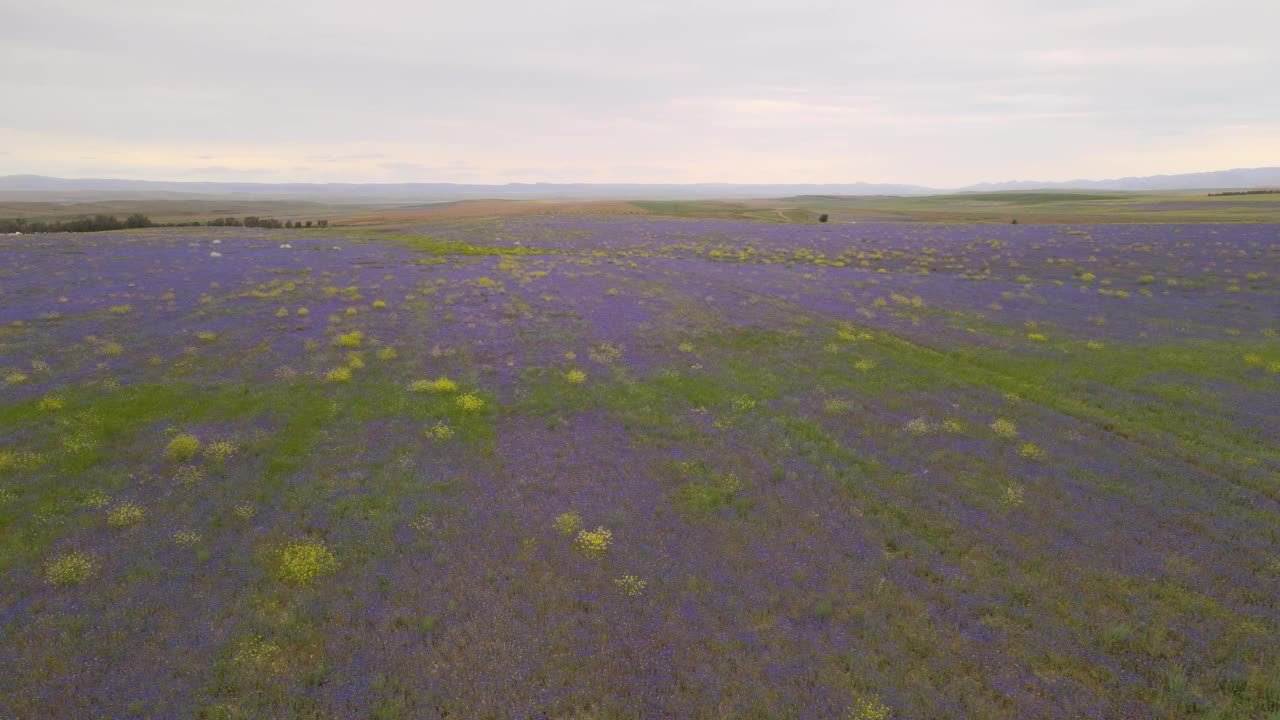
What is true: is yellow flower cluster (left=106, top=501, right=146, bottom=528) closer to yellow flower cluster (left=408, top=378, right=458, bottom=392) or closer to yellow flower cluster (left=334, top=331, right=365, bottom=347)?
yellow flower cluster (left=408, top=378, right=458, bottom=392)

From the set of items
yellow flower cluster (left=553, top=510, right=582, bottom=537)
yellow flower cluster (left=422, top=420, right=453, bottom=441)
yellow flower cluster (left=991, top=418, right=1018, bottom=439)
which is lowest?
yellow flower cluster (left=553, top=510, right=582, bottom=537)

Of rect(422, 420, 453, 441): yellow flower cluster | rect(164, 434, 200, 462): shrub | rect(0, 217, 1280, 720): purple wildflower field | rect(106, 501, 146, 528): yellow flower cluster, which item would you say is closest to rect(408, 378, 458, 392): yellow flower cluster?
rect(0, 217, 1280, 720): purple wildflower field

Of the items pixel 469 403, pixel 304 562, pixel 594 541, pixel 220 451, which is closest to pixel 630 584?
pixel 594 541

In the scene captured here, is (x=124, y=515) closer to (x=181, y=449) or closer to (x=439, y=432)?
(x=181, y=449)

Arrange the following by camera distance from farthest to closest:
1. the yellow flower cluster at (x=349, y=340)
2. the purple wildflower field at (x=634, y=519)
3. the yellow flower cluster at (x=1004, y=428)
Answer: the yellow flower cluster at (x=349, y=340) → the yellow flower cluster at (x=1004, y=428) → the purple wildflower field at (x=634, y=519)

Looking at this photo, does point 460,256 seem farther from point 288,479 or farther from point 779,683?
point 779,683

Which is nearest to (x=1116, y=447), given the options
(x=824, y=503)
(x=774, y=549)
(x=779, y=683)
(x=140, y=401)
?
(x=824, y=503)

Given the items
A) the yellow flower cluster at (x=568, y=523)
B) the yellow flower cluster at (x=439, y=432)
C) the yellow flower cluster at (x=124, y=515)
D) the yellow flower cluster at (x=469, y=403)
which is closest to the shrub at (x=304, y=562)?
the yellow flower cluster at (x=124, y=515)

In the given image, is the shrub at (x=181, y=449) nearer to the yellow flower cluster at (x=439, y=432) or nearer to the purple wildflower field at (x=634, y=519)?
the purple wildflower field at (x=634, y=519)
